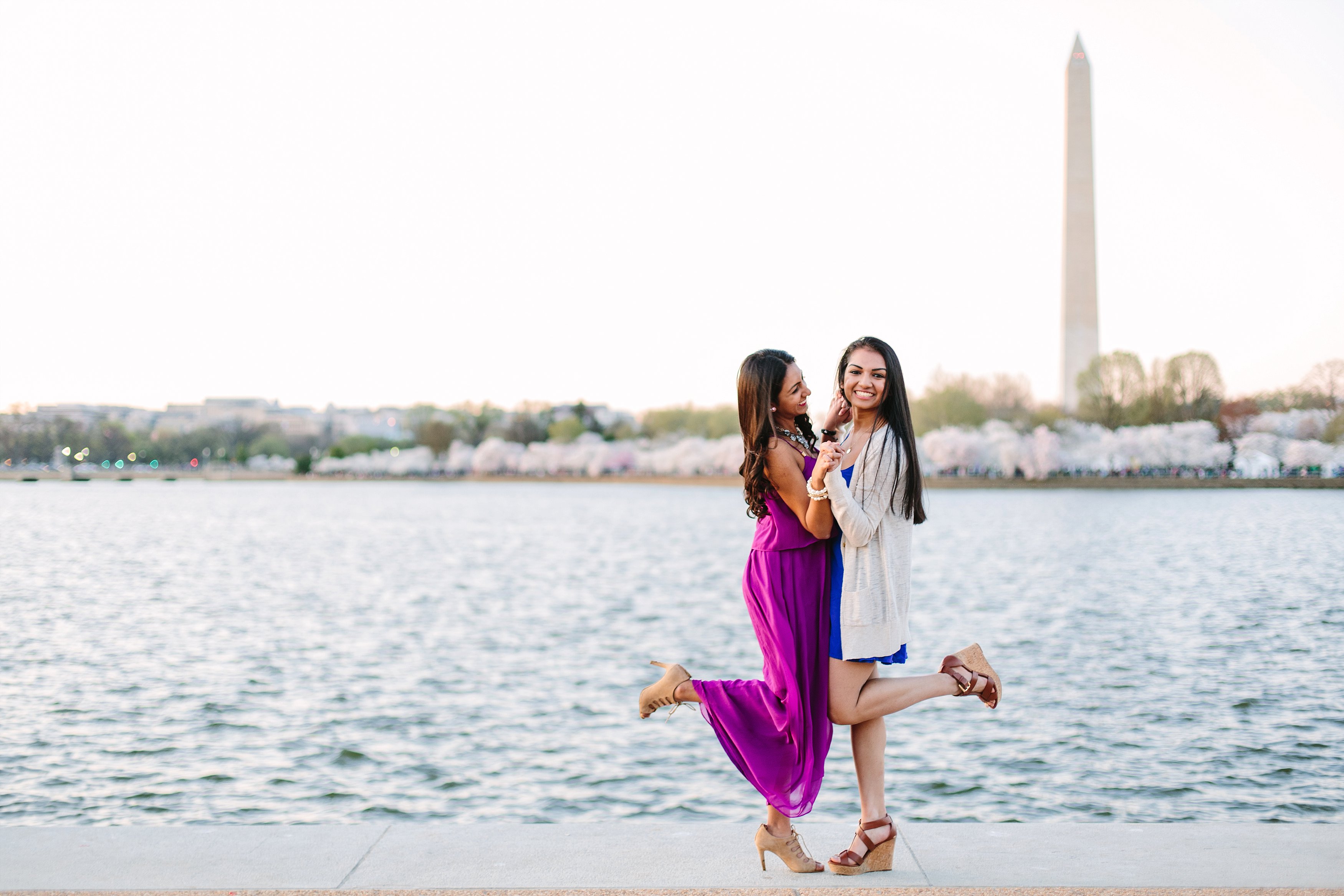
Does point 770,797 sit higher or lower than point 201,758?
higher

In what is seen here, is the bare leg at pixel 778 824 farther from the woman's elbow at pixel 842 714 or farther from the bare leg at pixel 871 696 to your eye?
the woman's elbow at pixel 842 714

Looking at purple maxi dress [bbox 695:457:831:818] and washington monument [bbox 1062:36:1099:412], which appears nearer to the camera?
purple maxi dress [bbox 695:457:831:818]

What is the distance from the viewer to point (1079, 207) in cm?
8562

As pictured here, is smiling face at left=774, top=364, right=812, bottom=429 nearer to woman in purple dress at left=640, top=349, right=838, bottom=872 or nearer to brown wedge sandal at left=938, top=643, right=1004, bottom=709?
woman in purple dress at left=640, top=349, right=838, bottom=872

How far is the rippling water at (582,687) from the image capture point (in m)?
10.2

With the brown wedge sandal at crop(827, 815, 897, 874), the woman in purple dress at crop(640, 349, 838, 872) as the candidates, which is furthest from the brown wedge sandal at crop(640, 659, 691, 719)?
the brown wedge sandal at crop(827, 815, 897, 874)

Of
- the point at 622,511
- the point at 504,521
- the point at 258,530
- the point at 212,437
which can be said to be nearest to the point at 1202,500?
the point at 622,511

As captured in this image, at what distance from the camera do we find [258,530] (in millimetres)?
58000

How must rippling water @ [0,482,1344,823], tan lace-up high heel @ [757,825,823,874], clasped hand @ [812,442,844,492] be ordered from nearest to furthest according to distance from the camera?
clasped hand @ [812,442,844,492] < tan lace-up high heel @ [757,825,823,874] < rippling water @ [0,482,1344,823]

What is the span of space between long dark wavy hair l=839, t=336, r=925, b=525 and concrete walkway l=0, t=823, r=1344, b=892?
1206 mm

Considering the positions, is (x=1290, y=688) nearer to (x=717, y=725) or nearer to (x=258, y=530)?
(x=717, y=725)

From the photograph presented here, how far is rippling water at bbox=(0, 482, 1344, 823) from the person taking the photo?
1023cm

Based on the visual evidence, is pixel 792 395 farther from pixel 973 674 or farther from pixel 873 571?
pixel 973 674

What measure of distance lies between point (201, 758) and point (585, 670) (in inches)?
258
